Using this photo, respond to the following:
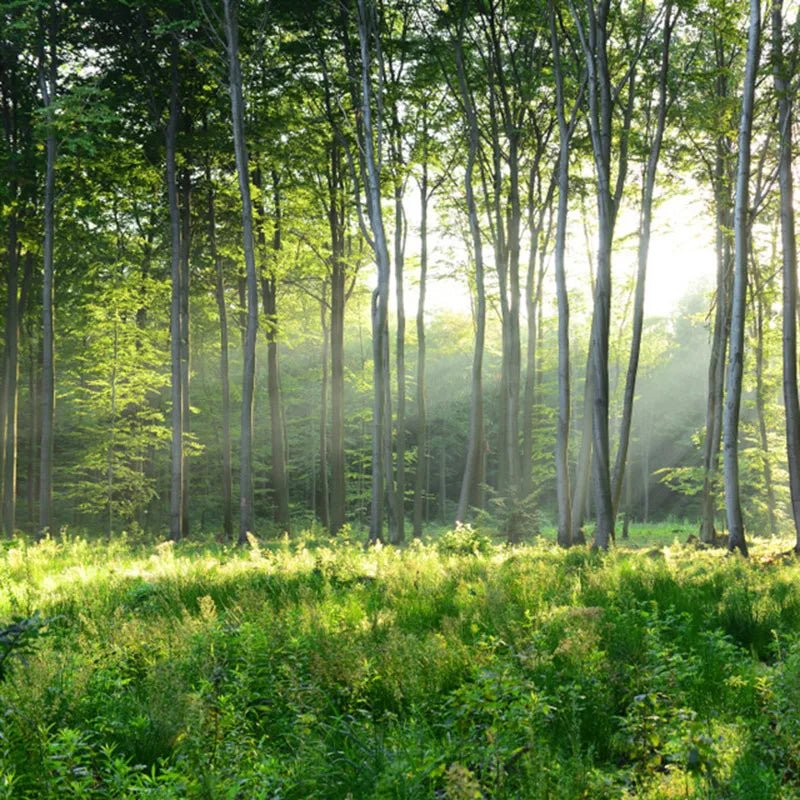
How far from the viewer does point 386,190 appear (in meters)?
18.9

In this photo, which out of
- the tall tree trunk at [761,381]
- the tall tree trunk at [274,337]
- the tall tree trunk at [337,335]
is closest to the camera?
the tall tree trunk at [761,381]

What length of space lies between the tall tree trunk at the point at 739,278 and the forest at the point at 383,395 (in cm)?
6

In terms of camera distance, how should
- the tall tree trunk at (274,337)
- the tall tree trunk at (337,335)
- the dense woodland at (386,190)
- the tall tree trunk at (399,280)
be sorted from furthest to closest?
the tall tree trunk at (274,337) < the tall tree trunk at (337,335) < the tall tree trunk at (399,280) < the dense woodland at (386,190)

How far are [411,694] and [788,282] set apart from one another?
11476 mm

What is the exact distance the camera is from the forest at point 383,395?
3.75m

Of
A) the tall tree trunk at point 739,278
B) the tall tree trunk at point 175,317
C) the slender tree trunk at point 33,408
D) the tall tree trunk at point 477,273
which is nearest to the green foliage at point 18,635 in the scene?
the tall tree trunk at point 739,278

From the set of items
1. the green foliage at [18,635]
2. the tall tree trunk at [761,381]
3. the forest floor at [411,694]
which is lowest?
the forest floor at [411,694]

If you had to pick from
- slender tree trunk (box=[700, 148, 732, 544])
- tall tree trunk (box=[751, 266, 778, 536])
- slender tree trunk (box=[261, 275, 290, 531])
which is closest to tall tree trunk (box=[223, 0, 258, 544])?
slender tree trunk (box=[261, 275, 290, 531])

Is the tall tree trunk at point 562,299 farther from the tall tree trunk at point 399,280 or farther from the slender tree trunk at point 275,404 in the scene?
the slender tree trunk at point 275,404

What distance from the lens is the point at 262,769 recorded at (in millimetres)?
3170

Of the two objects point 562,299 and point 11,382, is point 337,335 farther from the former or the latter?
point 562,299

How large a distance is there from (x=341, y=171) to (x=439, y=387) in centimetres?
3315

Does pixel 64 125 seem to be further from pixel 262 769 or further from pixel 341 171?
pixel 262 769

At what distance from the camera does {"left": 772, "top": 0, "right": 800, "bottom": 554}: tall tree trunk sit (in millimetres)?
12320
